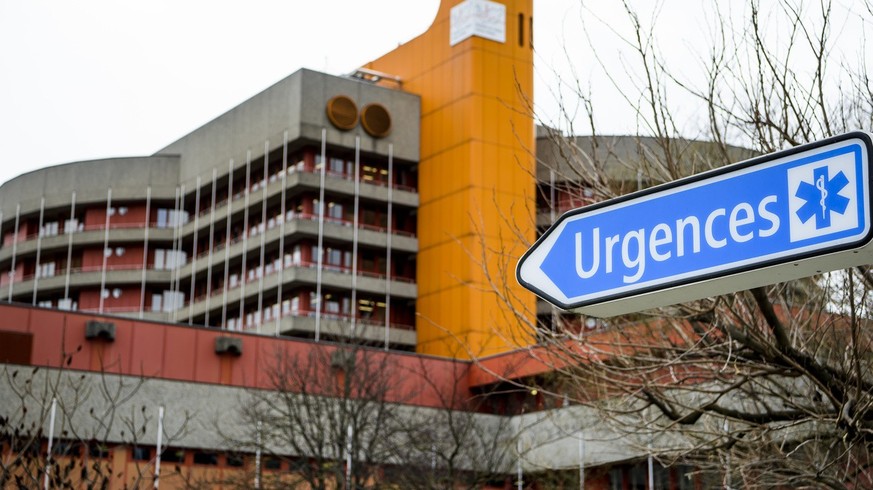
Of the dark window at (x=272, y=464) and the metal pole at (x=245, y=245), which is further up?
the metal pole at (x=245, y=245)

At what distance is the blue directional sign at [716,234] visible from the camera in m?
3.26

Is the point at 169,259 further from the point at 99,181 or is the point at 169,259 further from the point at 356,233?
the point at 356,233

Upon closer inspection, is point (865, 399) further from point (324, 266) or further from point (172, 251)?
point (172, 251)

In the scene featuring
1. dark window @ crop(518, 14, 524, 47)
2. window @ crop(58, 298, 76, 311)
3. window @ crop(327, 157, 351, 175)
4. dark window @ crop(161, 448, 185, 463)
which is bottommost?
dark window @ crop(161, 448, 185, 463)

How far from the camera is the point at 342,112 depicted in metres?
67.1

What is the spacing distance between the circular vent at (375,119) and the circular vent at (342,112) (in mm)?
532

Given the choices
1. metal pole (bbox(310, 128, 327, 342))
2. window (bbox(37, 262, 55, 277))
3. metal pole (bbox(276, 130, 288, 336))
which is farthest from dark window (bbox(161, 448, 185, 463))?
window (bbox(37, 262, 55, 277))

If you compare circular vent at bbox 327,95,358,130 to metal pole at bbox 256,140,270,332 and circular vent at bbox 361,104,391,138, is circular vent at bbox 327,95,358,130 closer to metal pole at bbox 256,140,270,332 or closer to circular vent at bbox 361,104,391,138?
circular vent at bbox 361,104,391,138

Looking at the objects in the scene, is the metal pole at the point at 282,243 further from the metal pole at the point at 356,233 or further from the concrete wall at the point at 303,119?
the metal pole at the point at 356,233

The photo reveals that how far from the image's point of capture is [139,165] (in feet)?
254

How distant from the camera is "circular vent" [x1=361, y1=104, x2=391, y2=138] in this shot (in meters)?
67.6

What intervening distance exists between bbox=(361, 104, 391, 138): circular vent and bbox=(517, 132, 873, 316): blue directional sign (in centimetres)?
6408

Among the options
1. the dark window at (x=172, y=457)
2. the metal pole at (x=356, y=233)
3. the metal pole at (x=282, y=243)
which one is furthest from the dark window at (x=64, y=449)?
the metal pole at (x=356, y=233)

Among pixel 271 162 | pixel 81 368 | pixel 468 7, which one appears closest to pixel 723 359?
pixel 81 368
